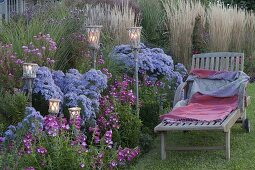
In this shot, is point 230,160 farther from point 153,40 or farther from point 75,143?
point 153,40

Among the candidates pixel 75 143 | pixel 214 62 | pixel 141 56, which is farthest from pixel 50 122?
pixel 214 62

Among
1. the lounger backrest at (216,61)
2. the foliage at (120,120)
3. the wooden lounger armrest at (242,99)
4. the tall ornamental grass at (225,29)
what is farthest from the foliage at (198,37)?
the foliage at (120,120)

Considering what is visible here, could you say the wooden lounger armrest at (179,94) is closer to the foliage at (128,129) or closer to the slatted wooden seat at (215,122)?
the slatted wooden seat at (215,122)

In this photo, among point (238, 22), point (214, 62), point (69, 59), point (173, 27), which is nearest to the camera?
point (69, 59)

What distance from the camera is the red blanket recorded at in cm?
607

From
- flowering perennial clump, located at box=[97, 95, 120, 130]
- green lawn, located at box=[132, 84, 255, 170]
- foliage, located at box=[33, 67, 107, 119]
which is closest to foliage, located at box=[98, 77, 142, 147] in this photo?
flowering perennial clump, located at box=[97, 95, 120, 130]

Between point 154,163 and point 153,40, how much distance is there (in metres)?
5.46

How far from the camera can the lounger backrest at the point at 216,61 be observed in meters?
7.87

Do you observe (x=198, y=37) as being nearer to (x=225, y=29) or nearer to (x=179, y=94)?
(x=225, y=29)

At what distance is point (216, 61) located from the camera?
803 cm

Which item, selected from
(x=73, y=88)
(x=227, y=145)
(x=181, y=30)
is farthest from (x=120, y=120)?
(x=181, y=30)

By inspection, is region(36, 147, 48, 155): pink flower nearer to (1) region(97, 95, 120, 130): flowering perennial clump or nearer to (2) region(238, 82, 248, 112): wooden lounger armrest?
(1) region(97, 95, 120, 130): flowering perennial clump

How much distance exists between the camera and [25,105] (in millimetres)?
5152

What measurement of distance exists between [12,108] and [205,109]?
249 centimetres
